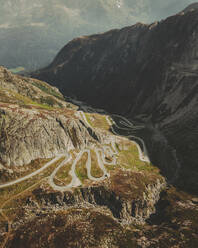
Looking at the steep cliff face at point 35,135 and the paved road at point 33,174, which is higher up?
the steep cliff face at point 35,135

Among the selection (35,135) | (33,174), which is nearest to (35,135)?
(35,135)

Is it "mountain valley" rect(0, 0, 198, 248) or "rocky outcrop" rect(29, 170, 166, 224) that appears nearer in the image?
"mountain valley" rect(0, 0, 198, 248)

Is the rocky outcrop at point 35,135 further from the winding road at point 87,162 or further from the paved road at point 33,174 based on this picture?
the winding road at point 87,162

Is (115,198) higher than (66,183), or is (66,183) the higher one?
(66,183)

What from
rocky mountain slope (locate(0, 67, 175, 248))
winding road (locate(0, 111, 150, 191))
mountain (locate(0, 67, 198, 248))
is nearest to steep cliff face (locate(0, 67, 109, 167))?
rocky mountain slope (locate(0, 67, 175, 248))

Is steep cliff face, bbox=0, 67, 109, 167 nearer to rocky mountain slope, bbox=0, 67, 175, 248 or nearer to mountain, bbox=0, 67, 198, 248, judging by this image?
rocky mountain slope, bbox=0, 67, 175, 248

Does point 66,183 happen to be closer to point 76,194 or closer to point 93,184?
point 76,194

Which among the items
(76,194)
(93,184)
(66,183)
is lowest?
(76,194)

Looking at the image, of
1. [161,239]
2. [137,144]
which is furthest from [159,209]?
[137,144]

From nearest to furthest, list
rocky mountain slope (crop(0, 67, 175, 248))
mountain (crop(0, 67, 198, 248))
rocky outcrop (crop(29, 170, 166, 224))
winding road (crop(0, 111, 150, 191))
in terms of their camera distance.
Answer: mountain (crop(0, 67, 198, 248))
rocky mountain slope (crop(0, 67, 175, 248))
rocky outcrop (crop(29, 170, 166, 224))
winding road (crop(0, 111, 150, 191))

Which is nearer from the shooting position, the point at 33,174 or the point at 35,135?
the point at 33,174

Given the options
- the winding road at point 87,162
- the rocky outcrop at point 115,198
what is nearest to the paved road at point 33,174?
the winding road at point 87,162

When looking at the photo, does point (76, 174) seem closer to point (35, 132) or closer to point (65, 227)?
point (65, 227)
